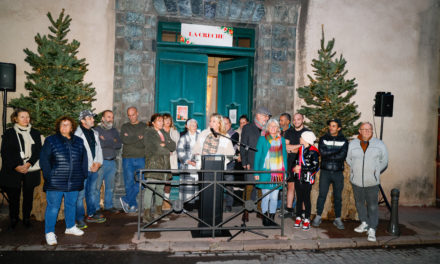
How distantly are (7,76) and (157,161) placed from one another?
138 inches

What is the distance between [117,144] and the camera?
6.85m

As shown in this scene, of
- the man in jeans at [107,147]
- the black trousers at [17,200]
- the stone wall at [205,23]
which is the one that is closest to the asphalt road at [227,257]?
the black trousers at [17,200]

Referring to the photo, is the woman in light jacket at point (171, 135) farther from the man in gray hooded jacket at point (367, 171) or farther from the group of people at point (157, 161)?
the man in gray hooded jacket at point (367, 171)

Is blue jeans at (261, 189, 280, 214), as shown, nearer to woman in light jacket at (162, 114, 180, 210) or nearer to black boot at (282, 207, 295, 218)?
black boot at (282, 207, 295, 218)

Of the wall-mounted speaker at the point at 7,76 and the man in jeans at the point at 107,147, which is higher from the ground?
the wall-mounted speaker at the point at 7,76

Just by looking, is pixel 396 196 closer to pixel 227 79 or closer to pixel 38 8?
pixel 227 79

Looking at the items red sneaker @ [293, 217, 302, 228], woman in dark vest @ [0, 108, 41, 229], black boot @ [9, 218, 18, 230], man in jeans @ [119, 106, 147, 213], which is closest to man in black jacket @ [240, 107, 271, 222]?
red sneaker @ [293, 217, 302, 228]

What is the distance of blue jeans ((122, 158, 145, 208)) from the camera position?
22.7ft

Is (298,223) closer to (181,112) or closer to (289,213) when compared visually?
(289,213)

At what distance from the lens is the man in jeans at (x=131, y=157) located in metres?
6.89

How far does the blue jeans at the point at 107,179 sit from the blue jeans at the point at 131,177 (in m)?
0.27

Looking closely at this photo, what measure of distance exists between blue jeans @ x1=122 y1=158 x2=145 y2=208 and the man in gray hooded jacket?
4.34m

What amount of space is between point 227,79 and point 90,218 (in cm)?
515

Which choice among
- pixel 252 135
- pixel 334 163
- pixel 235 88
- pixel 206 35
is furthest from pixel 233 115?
pixel 334 163
